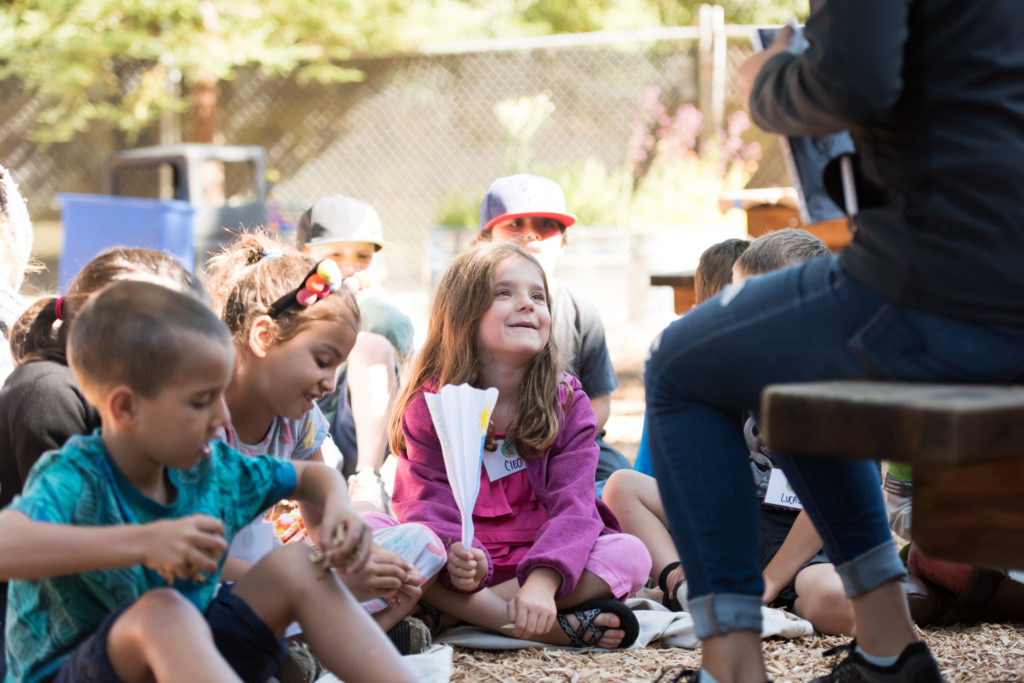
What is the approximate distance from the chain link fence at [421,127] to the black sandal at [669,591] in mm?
7197

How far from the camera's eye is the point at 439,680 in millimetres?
2227

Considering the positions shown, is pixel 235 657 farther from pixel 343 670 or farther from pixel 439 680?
pixel 439 680

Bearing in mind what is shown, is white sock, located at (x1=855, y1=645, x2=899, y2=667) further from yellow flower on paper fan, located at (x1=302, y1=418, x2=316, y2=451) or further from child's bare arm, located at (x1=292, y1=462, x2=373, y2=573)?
yellow flower on paper fan, located at (x1=302, y1=418, x2=316, y2=451)

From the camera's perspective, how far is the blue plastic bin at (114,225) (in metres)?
7.24

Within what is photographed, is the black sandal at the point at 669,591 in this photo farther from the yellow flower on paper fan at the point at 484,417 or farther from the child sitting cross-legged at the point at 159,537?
the child sitting cross-legged at the point at 159,537

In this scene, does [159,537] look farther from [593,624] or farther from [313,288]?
[593,624]

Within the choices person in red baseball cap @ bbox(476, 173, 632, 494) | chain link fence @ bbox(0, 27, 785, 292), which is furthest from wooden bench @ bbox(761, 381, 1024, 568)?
chain link fence @ bbox(0, 27, 785, 292)

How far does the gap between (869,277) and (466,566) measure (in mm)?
1282

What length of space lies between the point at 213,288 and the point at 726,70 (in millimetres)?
8755

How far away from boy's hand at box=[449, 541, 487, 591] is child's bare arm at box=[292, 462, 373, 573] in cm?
59

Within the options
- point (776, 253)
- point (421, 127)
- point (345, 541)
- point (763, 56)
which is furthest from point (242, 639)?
point (421, 127)

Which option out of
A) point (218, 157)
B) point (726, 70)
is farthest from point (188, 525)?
point (726, 70)

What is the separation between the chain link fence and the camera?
10.7 m

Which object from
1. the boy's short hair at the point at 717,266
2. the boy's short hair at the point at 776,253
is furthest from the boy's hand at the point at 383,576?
the boy's short hair at the point at 717,266
